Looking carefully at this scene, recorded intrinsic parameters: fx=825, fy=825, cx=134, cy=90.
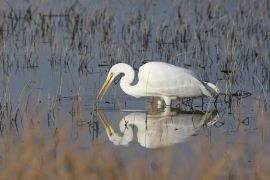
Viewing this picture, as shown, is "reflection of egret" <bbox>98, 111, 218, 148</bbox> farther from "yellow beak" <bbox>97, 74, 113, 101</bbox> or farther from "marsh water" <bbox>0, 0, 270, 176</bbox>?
"yellow beak" <bbox>97, 74, 113, 101</bbox>

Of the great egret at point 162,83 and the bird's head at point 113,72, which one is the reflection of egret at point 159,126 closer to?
the great egret at point 162,83

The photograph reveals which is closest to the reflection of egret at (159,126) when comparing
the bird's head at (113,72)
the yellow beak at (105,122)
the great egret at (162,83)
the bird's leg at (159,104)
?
the yellow beak at (105,122)

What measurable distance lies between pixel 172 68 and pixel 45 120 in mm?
1699

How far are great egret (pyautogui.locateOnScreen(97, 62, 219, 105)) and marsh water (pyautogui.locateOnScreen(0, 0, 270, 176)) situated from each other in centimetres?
17

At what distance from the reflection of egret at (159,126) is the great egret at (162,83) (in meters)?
0.30

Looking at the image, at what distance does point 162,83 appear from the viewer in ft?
28.1

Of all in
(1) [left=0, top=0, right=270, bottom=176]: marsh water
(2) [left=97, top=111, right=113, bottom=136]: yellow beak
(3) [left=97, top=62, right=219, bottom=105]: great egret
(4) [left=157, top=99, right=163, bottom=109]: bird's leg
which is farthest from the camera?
(4) [left=157, top=99, right=163, bottom=109]: bird's leg

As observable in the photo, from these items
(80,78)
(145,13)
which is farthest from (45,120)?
(145,13)

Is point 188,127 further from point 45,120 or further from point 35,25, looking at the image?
point 35,25

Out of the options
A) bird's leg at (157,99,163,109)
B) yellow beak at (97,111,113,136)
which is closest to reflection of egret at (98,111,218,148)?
yellow beak at (97,111,113,136)

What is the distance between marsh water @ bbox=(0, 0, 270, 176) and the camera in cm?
719

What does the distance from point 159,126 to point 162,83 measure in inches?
43.2

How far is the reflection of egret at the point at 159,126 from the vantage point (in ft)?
23.0

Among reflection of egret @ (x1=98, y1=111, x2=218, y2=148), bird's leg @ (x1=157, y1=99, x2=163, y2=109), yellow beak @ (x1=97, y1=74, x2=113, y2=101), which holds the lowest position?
reflection of egret @ (x1=98, y1=111, x2=218, y2=148)
